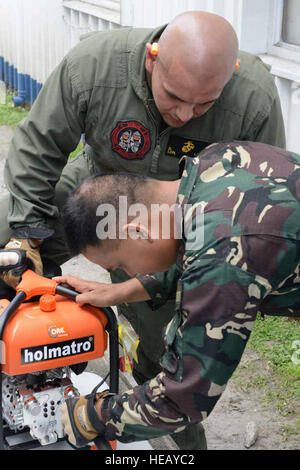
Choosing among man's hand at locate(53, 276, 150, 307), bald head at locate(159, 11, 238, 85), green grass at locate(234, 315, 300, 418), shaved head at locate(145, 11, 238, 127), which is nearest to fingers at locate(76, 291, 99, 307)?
man's hand at locate(53, 276, 150, 307)

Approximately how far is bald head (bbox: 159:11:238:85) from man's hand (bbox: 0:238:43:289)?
0.80 metres

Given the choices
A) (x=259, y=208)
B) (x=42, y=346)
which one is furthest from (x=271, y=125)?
(x=42, y=346)

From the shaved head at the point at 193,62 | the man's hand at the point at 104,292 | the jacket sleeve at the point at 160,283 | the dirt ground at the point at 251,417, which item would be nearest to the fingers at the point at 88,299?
the man's hand at the point at 104,292

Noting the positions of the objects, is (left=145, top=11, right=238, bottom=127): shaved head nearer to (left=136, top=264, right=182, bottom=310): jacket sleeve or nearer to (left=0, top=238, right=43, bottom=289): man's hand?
Result: (left=136, top=264, right=182, bottom=310): jacket sleeve

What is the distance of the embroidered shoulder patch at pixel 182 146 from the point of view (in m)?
2.71

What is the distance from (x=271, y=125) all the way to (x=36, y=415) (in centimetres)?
136

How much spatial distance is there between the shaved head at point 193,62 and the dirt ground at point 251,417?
4.88 ft

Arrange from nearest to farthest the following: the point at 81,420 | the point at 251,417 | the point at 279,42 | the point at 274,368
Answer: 1. the point at 81,420
2. the point at 251,417
3. the point at 274,368
4. the point at 279,42

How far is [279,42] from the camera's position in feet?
13.4

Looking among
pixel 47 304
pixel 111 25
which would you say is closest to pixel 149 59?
pixel 47 304

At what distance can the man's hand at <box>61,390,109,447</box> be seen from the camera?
2062mm

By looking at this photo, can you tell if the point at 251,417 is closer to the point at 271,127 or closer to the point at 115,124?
the point at 271,127

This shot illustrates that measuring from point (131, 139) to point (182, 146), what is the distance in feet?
0.66

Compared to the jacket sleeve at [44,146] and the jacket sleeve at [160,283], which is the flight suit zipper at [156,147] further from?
the jacket sleeve at [160,283]
